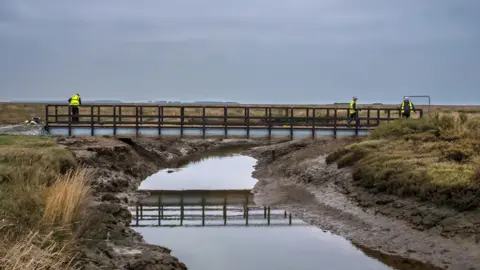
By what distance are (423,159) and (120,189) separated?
39.6 feet

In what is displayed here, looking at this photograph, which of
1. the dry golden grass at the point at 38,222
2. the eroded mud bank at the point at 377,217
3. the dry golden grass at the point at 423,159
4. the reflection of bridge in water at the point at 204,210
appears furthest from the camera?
the reflection of bridge in water at the point at 204,210

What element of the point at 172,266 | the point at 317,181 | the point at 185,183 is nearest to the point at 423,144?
the point at 317,181

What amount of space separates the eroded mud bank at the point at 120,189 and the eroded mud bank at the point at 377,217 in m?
5.42

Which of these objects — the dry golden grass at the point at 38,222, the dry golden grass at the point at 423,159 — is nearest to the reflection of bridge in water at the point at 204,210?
the dry golden grass at the point at 423,159

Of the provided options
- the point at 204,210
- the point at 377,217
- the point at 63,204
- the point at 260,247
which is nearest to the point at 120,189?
the point at 204,210

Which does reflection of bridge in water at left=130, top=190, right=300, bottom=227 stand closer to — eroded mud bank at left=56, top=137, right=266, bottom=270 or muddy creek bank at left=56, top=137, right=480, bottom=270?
muddy creek bank at left=56, top=137, right=480, bottom=270

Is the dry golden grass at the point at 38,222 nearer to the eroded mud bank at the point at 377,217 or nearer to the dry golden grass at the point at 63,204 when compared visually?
the dry golden grass at the point at 63,204

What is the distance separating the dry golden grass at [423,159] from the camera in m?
14.4

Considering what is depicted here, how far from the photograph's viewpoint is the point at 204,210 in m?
19.6

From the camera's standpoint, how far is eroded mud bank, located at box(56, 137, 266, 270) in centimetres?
1101

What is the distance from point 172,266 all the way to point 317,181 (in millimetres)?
12191

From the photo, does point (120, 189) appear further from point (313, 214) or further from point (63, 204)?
point (63, 204)

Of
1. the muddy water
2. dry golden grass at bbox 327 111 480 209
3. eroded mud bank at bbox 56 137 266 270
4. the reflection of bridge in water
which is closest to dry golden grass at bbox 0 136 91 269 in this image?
eroded mud bank at bbox 56 137 266 270

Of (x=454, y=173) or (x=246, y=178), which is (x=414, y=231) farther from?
(x=246, y=178)
